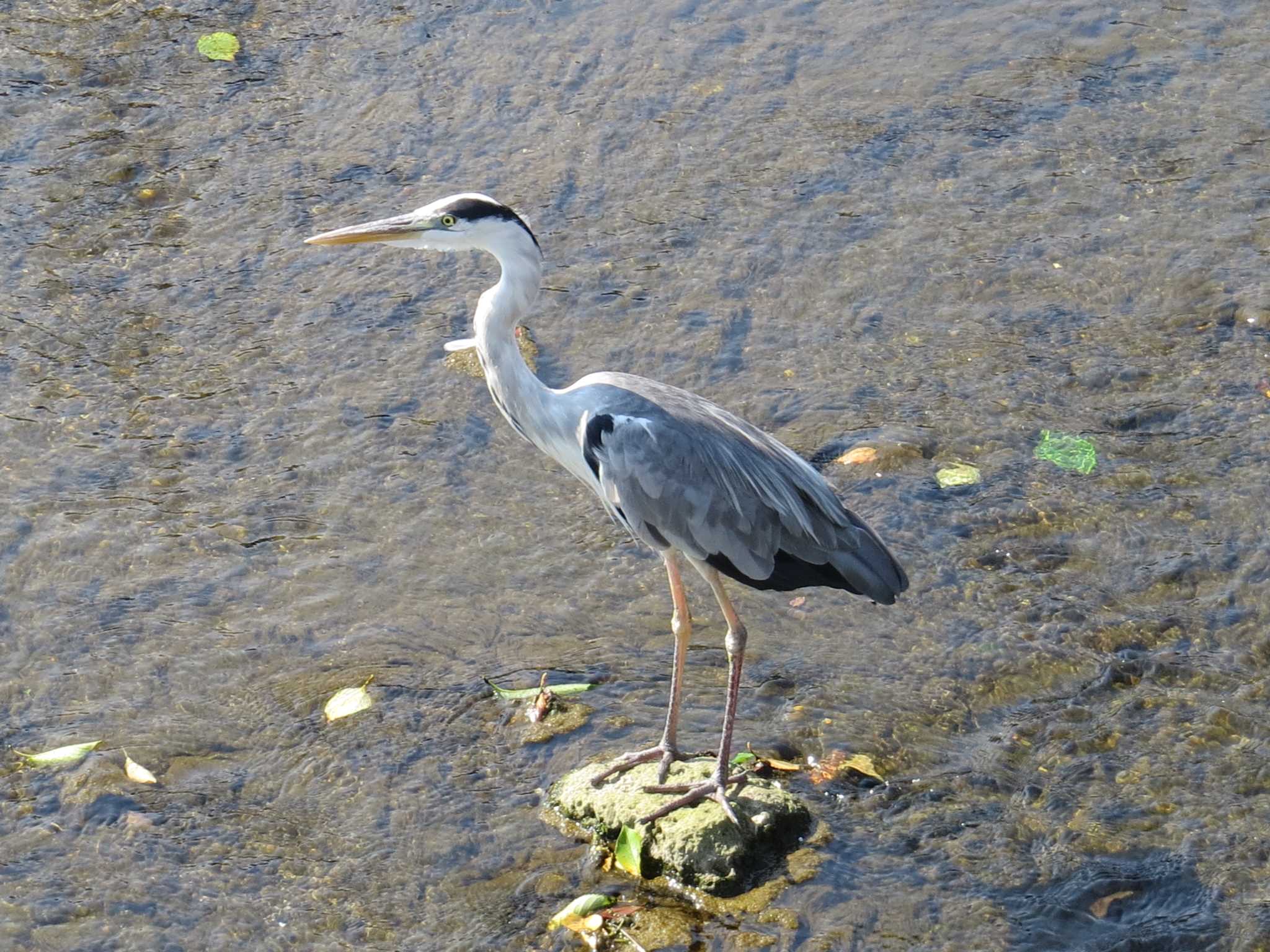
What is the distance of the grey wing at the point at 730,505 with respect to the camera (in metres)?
4.73

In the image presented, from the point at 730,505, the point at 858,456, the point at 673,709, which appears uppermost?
the point at 730,505

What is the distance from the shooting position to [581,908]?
4.31 metres

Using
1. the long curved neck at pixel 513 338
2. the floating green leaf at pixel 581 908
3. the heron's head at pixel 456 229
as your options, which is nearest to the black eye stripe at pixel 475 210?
Result: the heron's head at pixel 456 229

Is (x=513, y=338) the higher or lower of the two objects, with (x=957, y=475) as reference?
higher

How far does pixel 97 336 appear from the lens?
6797mm

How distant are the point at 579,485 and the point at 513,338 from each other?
1307 millimetres

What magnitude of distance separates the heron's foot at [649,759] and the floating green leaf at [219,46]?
5.64m

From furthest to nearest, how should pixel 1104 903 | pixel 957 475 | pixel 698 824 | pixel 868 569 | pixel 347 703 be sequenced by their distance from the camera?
pixel 957 475 < pixel 347 703 < pixel 868 569 < pixel 698 824 < pixel 1104 903

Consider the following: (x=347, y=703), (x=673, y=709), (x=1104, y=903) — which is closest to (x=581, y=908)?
(x=673, y=709)

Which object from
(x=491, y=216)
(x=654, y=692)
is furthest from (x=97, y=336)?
(x=654, y=692)

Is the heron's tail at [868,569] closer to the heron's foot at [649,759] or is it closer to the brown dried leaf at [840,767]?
the brown dried leaf at [840,767]

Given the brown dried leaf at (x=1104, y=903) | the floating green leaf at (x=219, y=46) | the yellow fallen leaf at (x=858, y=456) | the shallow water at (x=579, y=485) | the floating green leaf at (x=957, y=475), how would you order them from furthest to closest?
1. the floating green leaf at (x=219, y=46)
2. the yellow fallen leaf at (x=858, y=456)
3. the floating green leaf at (x=957, y=475)
4. the shallow water at (x=579, y=485)
5. the brown dried leaf at (x=1104, y=903)

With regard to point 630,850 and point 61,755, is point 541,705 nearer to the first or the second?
point 630,850

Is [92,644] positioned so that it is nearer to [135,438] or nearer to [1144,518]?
[135,438]
